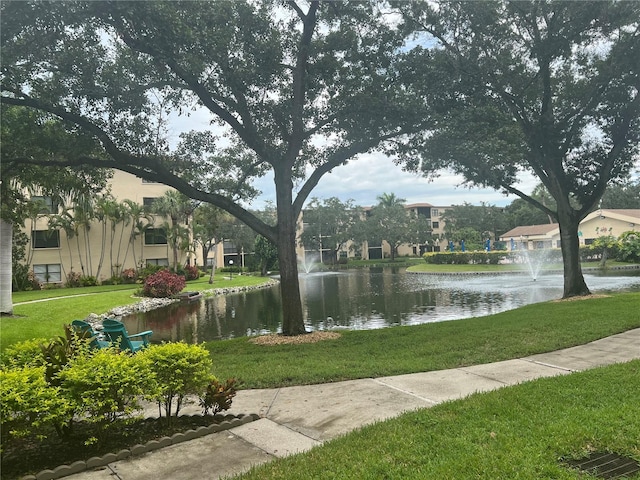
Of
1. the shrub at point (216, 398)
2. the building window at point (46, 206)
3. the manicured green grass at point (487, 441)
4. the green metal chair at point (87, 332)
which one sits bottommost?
the manicured green grass at point (487, 441)

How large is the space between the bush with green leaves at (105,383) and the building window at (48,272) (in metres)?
35.9

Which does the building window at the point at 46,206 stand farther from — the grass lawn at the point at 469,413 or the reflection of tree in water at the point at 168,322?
the grass lawn at the point at 469,413

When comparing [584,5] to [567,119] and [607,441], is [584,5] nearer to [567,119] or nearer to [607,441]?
[567,119]

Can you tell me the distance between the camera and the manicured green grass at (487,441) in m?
3.57

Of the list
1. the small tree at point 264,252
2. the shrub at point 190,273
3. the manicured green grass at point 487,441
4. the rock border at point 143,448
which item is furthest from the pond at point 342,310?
the small tree at point 264,252

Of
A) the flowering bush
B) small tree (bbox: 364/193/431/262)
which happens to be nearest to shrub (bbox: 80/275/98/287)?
the flowering bush

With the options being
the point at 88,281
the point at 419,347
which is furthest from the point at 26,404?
the point at 88,281

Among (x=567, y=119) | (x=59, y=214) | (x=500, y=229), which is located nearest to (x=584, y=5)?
(x=567, y=119)

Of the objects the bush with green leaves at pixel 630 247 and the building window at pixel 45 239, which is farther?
the bush with green leaves at pixel 630 247

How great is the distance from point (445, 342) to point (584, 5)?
10.5 meters

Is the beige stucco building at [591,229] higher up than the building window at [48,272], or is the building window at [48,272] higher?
the beige stucco building at [591,229]

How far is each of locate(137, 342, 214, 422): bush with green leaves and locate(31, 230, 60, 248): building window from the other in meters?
35.3

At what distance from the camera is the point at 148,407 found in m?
5.80

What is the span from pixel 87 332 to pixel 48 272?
34767mm
